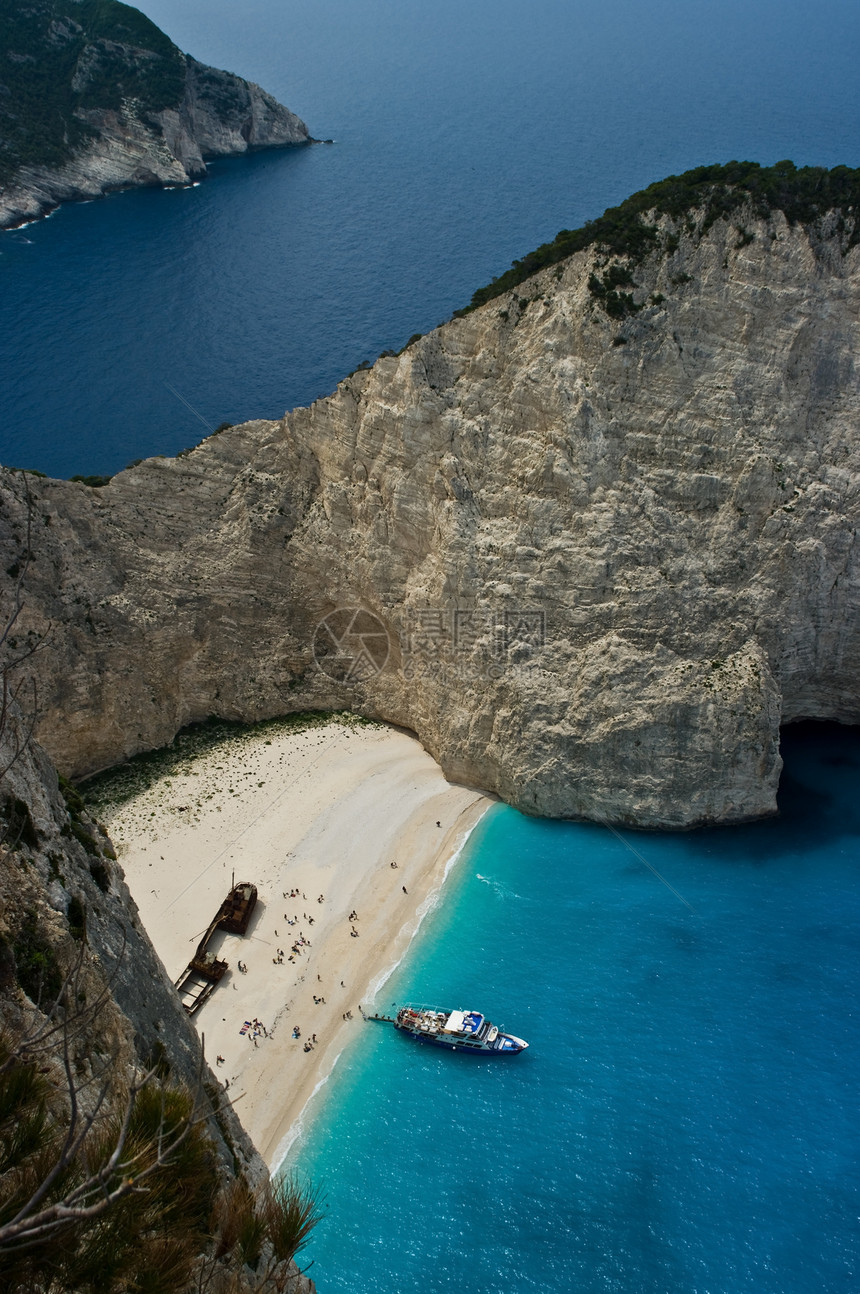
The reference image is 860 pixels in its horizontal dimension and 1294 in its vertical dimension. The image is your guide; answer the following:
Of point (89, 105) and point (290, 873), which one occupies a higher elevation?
point (89, 105)

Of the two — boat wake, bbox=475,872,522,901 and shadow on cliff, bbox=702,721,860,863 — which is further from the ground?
shadow on cliff, bbox=702,721,860,863

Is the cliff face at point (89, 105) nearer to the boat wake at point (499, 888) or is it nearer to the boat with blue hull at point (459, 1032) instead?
the boat wake at point (499, 888)

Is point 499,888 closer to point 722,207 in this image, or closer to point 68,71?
point 722,207

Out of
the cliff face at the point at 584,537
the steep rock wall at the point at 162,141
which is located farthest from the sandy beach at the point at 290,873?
the steep rock wall at the point at 162,141

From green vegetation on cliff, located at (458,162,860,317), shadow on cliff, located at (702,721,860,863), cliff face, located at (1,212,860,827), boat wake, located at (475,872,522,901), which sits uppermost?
green vegetation on cliff, located at (458,162,860,317)

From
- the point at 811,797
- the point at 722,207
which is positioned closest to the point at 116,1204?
the point at 811,797

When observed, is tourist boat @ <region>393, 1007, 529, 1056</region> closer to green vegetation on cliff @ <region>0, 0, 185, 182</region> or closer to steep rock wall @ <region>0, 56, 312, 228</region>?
steep rock wall @ <region>0, 56, 312, 228</region>

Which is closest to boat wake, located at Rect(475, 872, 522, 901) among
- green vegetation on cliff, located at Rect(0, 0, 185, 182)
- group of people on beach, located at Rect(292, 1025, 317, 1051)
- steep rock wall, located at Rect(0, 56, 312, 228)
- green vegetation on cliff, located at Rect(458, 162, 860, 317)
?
group of people on beach, located at Rect(292, 1025, 317, 1051)
